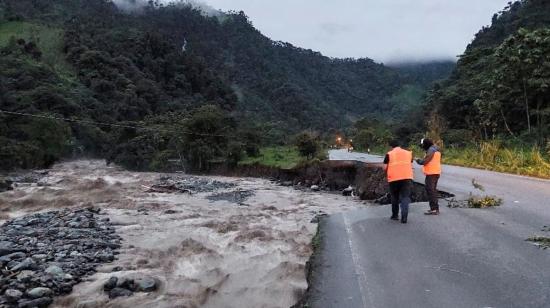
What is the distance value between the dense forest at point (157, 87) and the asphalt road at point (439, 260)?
19672 millimetres

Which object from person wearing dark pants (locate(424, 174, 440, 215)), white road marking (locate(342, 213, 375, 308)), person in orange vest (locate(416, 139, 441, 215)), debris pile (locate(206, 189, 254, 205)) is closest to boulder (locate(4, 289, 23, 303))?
white road marking (locate(342, 213, 375, 308))

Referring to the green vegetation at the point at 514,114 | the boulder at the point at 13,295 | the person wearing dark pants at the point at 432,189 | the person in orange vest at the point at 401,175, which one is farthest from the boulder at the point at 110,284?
the green vegetation at the point at 514,114

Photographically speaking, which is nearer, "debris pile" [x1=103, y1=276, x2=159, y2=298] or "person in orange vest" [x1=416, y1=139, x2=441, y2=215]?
"debris pile" [x1=103, y1=276, x2=159, y2=298]

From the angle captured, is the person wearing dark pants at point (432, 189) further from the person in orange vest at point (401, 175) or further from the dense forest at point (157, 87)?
the dense forest at point (157, 87)

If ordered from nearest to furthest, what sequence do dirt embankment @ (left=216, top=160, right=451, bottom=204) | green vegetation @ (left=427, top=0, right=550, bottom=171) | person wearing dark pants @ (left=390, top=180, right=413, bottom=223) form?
person wearing dark pants @ (left=390, top=180, right=413, bottom=223) → dirt embankment @ (left=216, top=160, right=451, bottom=204) → green vegetation @ (left=427, top=0, right=550, bottom=171)

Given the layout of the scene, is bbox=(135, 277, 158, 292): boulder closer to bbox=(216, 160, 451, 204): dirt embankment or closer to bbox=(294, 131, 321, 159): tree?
bbox=(216, 160, 451, 204): dirt embankment

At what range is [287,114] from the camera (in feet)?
416

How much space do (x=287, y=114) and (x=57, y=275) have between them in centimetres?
11883

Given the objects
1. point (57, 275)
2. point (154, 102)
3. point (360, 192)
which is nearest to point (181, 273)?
point (57, 275)

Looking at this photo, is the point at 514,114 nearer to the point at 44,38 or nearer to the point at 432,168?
the point at 432,168

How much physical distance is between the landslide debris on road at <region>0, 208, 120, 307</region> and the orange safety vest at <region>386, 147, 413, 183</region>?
6.93 meters

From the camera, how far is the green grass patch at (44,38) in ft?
296

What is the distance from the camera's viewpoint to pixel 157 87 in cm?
9638

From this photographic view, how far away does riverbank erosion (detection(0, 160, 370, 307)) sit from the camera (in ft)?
25.5
